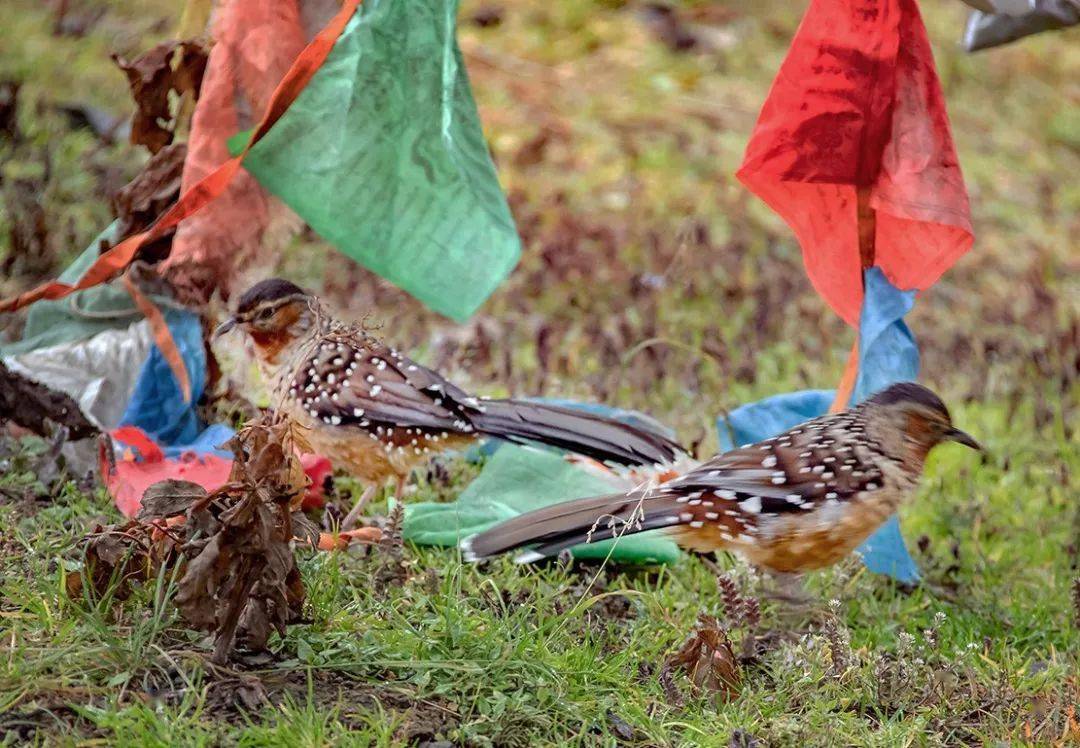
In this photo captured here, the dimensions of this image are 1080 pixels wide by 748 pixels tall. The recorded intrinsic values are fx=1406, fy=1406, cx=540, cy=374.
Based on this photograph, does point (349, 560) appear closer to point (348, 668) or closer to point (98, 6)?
point (348, 668)

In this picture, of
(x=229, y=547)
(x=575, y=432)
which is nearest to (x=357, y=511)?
(x=575, y=432)

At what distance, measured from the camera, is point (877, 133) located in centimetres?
525

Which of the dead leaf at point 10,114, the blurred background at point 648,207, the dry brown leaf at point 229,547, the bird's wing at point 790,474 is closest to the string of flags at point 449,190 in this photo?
the bird's wing at point 790,474

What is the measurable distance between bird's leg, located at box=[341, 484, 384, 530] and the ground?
13.5 inches

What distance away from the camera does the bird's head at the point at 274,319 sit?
561cm

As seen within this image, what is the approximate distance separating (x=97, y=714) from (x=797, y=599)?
2.49m

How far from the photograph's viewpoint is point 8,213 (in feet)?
25.1

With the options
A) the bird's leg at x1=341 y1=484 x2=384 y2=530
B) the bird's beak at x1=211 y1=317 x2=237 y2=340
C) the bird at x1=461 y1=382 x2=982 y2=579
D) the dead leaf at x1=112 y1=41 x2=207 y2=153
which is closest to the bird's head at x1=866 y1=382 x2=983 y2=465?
the bird at x1=461 y1=382 x2=982 y2=579

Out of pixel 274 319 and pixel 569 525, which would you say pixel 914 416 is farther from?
pixel 274 319

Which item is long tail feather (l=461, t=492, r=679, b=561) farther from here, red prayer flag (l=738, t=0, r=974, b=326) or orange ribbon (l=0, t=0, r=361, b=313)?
orange ribbon (l=0, t=0, r=361, b=313)

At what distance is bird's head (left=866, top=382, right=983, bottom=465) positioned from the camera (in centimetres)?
497

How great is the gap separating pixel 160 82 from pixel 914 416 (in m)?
3.32

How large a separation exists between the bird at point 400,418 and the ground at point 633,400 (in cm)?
48

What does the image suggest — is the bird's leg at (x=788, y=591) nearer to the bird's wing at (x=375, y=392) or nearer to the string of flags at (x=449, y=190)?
the string of flags at (x=449, y=190)
